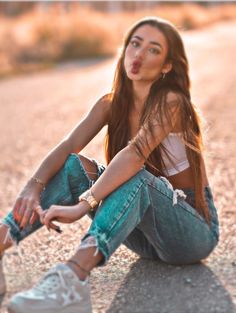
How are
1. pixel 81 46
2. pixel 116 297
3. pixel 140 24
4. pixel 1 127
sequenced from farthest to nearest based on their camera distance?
pixel 81 46 → pixel 1 127 → pixel 140 24 → pixel 116 297

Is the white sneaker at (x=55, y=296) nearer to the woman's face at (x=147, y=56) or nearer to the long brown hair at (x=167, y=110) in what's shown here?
the long brown hair at (x=167, y=110)

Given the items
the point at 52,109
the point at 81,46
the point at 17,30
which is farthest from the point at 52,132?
the point at 17,30

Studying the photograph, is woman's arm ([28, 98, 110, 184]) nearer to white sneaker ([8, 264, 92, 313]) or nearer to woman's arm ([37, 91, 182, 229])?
woman's arm ([37, 91, 182, 229])

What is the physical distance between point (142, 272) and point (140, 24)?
44.3 inches

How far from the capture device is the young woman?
285 centimetres

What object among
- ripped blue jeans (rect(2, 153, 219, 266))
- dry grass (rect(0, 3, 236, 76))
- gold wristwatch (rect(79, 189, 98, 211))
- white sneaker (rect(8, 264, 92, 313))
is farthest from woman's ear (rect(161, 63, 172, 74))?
dry grass (rect(0, 3, 236, 76))

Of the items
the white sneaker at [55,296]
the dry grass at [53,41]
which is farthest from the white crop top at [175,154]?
the dry grass at [53,41]

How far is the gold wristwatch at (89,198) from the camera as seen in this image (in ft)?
9.39

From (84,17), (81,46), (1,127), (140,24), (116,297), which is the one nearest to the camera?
(116,297)

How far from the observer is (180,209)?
3.02 meters

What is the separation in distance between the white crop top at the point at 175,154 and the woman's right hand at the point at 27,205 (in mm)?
579

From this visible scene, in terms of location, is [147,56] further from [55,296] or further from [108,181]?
[55,296]

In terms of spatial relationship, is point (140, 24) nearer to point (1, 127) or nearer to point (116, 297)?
point (116, 297)

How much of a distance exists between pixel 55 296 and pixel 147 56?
3.86 ft
